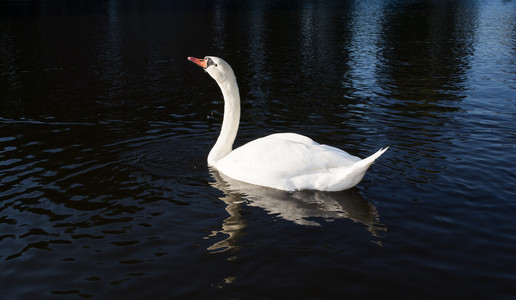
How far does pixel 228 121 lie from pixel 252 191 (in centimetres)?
195

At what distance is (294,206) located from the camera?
27.8 ft

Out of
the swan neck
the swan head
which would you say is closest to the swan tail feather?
the swan neck

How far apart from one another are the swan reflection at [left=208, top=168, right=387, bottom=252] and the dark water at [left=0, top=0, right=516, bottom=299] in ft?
0.14

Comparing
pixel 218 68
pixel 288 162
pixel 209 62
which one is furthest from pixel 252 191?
pixel 209 62

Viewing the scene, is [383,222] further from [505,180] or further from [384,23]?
[384,23]

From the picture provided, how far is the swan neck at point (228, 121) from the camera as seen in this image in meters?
10.2

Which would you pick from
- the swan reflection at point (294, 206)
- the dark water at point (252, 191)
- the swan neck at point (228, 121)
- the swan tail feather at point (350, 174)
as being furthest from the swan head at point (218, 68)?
the swan tail feather at point (350, 174)

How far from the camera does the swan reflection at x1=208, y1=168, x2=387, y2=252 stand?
7.80m

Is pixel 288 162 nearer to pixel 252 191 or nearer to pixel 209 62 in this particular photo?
pixel 252 191

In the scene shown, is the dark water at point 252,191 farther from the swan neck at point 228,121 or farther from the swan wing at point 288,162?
the swan neck at point 228,121

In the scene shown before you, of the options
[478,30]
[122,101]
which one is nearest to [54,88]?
[122,101]

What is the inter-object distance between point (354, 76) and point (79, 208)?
16260 millimetres

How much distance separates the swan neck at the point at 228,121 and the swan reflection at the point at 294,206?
0.87 meters

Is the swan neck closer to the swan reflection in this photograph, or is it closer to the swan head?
the swan head
